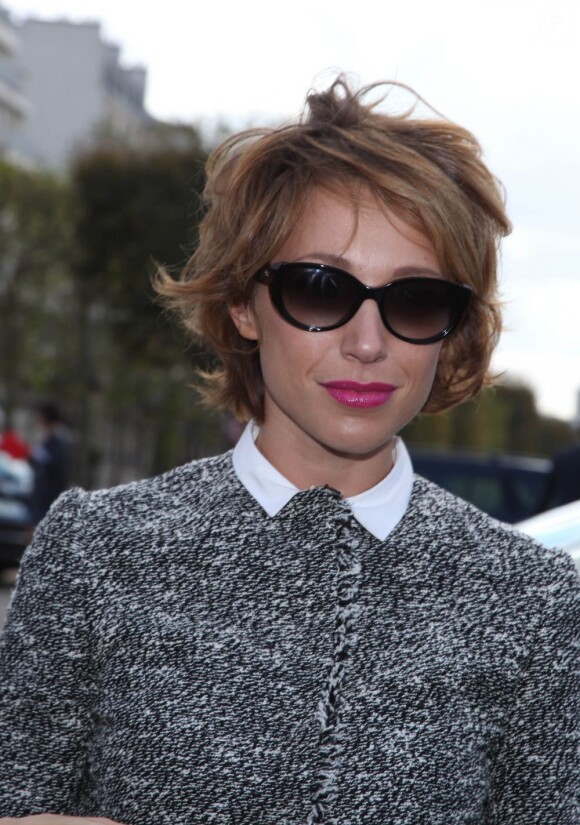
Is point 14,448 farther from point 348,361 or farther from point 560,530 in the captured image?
point 348,361

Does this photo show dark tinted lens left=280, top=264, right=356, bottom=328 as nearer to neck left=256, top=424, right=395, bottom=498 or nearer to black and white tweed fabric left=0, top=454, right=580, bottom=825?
neck left=256, top=424, right=395, bottom=498

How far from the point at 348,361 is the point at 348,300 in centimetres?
9

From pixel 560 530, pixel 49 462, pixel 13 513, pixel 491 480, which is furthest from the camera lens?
pixel 13 513

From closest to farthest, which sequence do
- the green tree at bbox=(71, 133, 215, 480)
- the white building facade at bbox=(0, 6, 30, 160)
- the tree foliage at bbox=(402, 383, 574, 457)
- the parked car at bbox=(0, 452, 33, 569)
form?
the parked car at bbox=(0, 452, 33, 569) → the green tree at bbox=(71, 133, 215, 480) → the tree foliage at bbox=(402, 383, 574, 457) → the white building facade at bbox=(0, 6, 30, 160)

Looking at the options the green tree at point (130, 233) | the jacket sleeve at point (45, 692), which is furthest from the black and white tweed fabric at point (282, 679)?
the green tree at point (130, 233)

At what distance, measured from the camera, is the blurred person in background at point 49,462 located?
13.7 m

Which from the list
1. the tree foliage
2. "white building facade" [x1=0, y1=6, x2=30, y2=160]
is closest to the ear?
the tree foliage

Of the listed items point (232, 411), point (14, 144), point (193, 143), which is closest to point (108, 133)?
point (193, 143)

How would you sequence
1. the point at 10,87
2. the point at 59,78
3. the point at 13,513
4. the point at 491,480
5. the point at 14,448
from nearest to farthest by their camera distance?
the point at 491,480 → the point at 13,513 → the point at 14,448 → the point at 10,87 → the point at 59,78

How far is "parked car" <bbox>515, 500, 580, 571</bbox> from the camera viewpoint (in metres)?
2.51

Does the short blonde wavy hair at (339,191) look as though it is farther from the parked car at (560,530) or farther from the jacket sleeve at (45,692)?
the jacket sleeve at (45,692)

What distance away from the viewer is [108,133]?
108 feet

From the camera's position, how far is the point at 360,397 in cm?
208

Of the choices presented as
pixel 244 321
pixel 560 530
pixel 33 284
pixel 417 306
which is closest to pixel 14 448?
pixel 560 530
